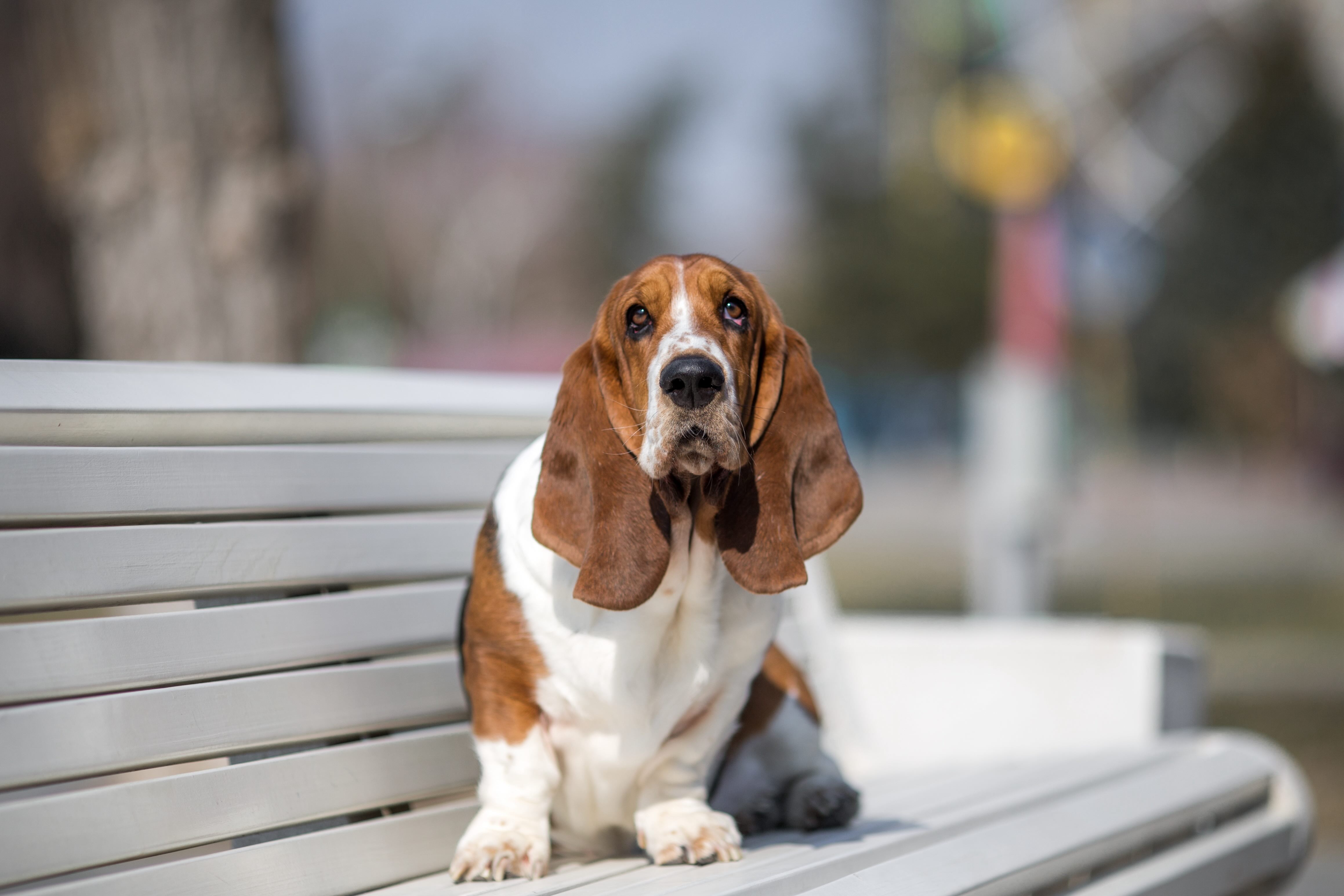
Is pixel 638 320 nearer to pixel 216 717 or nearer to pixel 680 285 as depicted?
pixel 680 285

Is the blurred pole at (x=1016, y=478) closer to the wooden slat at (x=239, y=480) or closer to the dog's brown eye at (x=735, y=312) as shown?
the wooden slat at (x=239, y=480)

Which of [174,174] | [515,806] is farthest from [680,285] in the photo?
[174,174]

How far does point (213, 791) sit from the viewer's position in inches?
81.0

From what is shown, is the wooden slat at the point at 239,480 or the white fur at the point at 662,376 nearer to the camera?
the wooden slat at the point at 239,480

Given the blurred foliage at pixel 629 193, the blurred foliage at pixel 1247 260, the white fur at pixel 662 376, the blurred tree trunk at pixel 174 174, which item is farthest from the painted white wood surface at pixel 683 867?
the blurred foliage at pixel 629 193

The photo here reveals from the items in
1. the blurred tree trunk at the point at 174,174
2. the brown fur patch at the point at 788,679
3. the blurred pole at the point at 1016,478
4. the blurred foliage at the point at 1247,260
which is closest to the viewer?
the brown fur patch at the point at 788,679

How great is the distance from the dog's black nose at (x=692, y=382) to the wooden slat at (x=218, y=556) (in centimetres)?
72

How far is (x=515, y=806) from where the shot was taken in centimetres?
222

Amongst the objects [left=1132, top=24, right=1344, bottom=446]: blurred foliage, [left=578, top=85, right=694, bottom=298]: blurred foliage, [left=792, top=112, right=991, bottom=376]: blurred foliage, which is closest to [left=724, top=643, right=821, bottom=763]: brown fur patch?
[left=1132, top=24, right=1344, bottom=446]: blurred foliage

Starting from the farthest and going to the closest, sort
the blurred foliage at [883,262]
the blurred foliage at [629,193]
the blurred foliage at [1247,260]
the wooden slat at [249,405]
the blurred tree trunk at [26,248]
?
1. the blurred foliage at [629,193]
2. the blurred foliage at [883,262]
3. the blurred foliage at [1247,260]
4. the blurred tree trunk at [26,248]
5. the wooden slat at [249,405]

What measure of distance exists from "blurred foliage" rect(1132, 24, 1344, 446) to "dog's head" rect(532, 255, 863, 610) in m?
26.8

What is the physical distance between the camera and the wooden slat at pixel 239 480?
196 cm

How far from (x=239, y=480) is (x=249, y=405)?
14 cm

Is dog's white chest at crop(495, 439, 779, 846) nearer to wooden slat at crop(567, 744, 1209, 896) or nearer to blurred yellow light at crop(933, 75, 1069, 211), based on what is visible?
wooden slat at crop(567, 744, 1209, 896)
